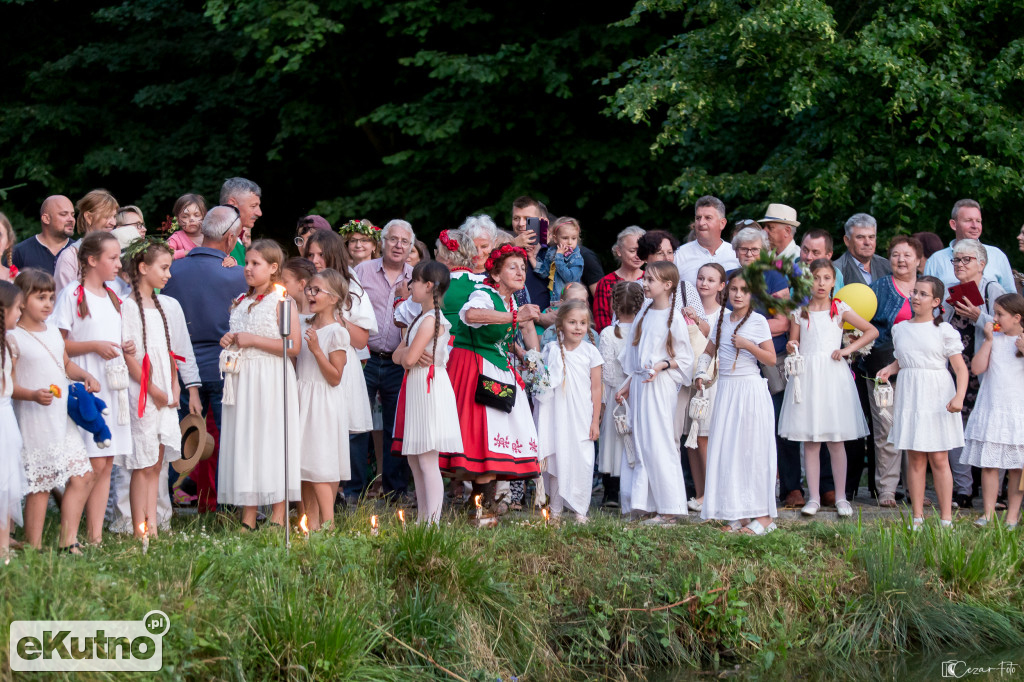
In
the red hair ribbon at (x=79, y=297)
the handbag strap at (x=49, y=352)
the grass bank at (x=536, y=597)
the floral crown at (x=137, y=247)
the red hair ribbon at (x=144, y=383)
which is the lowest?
the grass bank at (x=536, y=597)

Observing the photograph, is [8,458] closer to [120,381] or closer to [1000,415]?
[120,381]

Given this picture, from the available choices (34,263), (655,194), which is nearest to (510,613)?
(34,263)

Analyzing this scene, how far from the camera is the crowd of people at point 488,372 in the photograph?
628 centimetres

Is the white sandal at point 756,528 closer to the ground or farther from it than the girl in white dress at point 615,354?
closer to the ground

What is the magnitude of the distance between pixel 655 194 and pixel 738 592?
28.4 feet

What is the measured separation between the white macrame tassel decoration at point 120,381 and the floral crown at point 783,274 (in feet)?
11.9

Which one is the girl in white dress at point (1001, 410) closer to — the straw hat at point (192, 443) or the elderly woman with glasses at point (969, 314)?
the elderly woman with glasses at point (969, 314)

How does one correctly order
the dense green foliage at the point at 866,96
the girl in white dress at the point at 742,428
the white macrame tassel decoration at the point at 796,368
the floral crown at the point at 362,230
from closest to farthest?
the girl in white dress at the point at 742,428 < the white macrame tassel decoration at the point at 796,368 < the floral crown at the point at 362,230 < the dense green foliage at the point at 866,96

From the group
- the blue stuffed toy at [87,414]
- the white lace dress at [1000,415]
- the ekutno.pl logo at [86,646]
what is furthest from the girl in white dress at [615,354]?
the ekutno.pl logo at [86,646]

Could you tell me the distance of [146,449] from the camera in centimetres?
639

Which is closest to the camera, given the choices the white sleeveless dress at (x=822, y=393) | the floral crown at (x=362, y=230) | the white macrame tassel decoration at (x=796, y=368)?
the white macrame tassel decoration at (x=796, y=368)

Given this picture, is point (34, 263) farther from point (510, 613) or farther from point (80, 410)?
point (510, 613)

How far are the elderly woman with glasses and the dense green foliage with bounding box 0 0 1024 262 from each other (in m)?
2.34

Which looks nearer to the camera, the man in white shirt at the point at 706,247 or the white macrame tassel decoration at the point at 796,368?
the white macrame tassel decoration at the point at 796,368
